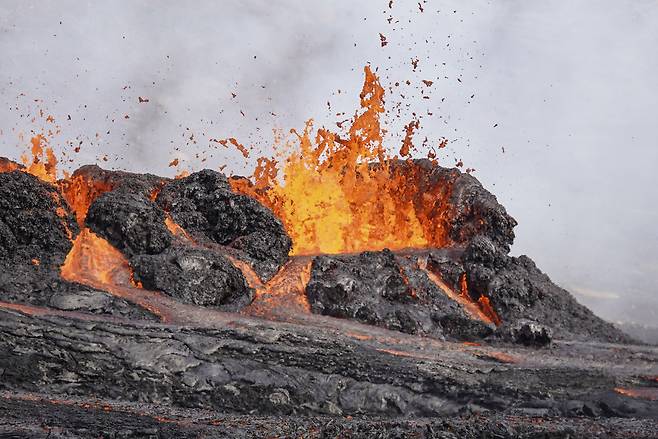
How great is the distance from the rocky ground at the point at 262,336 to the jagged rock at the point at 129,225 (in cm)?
8

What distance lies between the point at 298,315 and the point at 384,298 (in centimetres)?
496

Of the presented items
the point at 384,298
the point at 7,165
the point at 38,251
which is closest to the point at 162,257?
the point at 38,251

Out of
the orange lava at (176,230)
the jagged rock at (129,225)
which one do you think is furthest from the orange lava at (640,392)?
the orange lava at (176,230)

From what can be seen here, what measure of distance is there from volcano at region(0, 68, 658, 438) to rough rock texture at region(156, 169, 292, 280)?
0.30ft

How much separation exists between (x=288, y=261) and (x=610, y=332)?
60.3ft

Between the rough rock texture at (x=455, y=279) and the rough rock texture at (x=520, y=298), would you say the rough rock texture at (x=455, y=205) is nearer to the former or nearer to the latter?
the rough rock texture at (x=455, y=279)

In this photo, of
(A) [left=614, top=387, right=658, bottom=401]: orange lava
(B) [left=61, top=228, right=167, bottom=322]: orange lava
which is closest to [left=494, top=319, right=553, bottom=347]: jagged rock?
(A) [left=614, top=387, right=658, bottom=401]: orange lava

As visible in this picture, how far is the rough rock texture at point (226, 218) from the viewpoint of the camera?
95.8ft

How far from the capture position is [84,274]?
22.6m

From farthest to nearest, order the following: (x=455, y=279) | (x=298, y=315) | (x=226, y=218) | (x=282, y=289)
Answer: (x=226, y=218)
(x=455, y=279)
(x=282, y=289)
(x=298, y=315)

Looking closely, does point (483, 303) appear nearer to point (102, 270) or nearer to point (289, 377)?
point (289, 377)

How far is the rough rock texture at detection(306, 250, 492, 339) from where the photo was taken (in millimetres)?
25031

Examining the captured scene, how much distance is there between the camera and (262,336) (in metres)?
17.3

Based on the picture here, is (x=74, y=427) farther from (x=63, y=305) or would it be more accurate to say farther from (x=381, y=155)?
(x=381, y=155)
